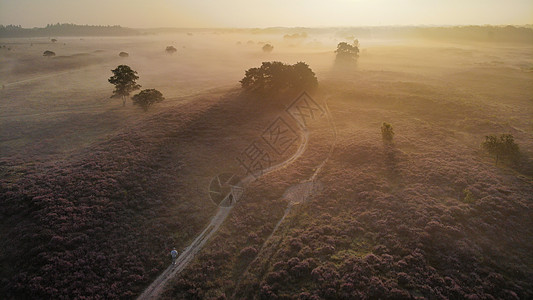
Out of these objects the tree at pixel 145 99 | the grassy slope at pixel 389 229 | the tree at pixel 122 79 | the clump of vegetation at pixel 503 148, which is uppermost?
the tree at pixel 122 79

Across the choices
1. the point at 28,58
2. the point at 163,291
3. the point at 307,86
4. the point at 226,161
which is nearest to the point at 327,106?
the point at 307,86

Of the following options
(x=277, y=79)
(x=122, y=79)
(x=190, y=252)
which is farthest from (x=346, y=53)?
(x=190, y=252)

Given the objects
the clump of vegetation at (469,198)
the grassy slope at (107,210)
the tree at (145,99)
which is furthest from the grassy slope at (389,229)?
the tree at (145,99)

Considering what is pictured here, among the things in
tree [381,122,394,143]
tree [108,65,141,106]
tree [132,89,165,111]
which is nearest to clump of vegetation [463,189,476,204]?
tree [381,122,394,143]

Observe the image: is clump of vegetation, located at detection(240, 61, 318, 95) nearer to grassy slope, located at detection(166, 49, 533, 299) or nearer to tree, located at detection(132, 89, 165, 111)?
tree, located at detection(132, 89, 165, 111)

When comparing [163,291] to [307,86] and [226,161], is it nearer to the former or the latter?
[226,161]

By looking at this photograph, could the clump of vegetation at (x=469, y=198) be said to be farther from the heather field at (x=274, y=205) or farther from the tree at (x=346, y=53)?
the tree at (x=346, y=53)

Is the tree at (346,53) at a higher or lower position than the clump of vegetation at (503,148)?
higher
